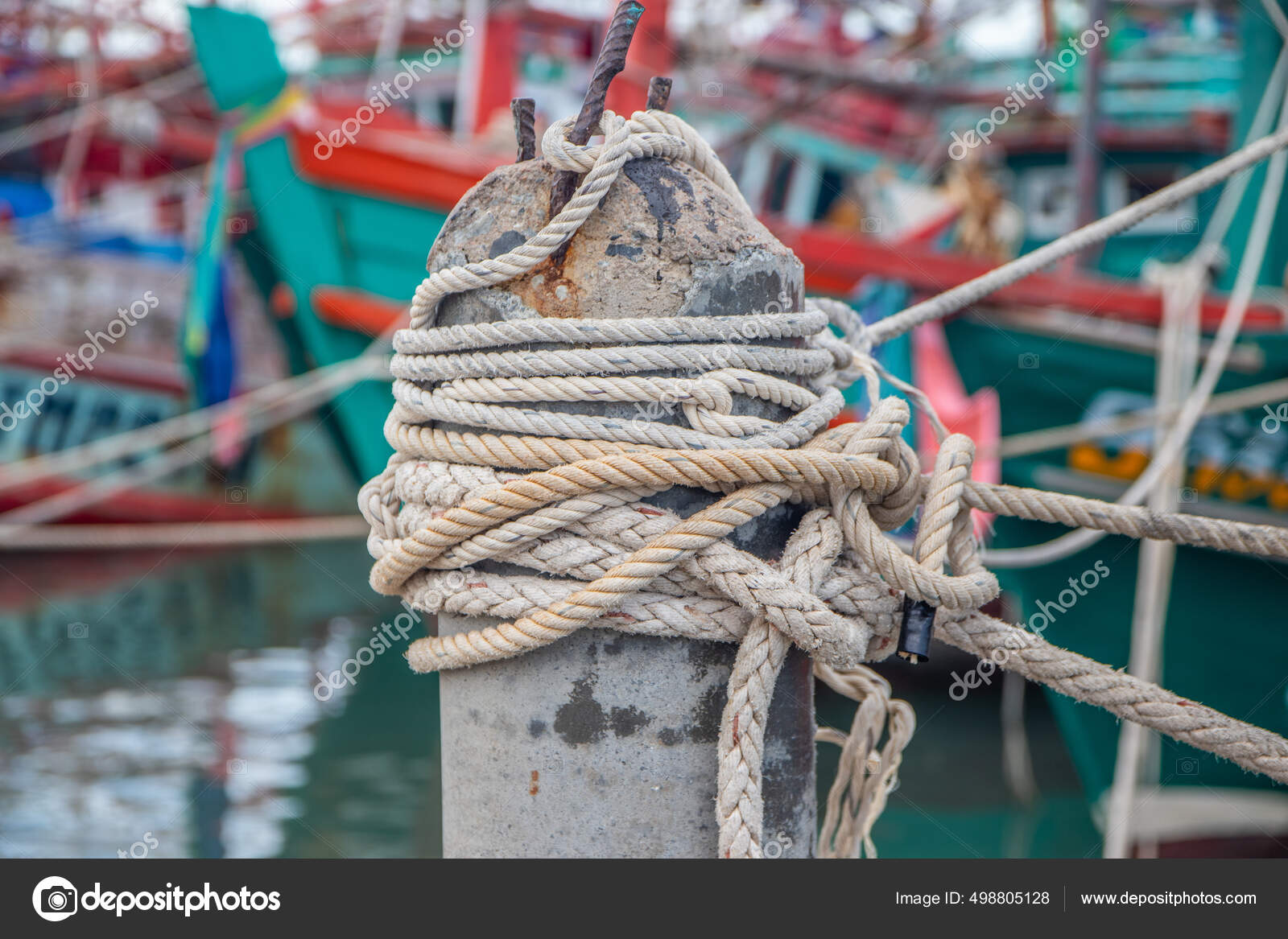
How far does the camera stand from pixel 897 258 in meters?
5.91

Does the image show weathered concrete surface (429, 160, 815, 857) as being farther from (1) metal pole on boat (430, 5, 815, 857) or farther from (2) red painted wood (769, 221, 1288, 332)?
(2) red painted wood (769, 221, 1288, 332)

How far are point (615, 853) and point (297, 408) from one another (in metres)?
5.53

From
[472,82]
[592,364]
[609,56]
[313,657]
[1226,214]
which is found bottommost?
[592,364]

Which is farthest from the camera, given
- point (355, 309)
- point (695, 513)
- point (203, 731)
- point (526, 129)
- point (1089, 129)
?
point (1089, 129)

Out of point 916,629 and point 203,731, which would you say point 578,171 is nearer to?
point 916,629

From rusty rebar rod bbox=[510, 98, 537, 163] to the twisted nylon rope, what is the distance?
0.10 m

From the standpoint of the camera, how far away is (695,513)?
51.6 inches
